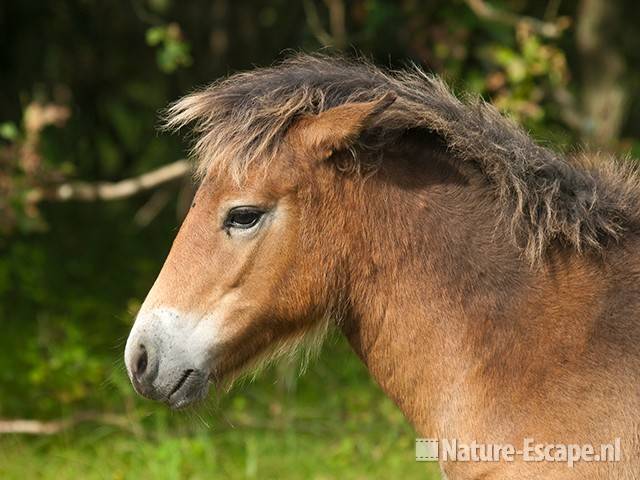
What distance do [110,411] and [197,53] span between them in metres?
4.90

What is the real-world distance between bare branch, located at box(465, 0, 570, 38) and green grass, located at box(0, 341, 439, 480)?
8.18 feet

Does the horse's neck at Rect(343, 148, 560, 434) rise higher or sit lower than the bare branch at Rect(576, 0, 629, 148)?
lower

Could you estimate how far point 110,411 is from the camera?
20.9 ft

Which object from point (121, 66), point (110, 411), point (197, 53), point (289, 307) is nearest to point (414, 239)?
point (289, 307)

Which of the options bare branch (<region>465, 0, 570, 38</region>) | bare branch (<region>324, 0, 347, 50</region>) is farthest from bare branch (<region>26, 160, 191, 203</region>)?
bare branch (<region>465, 0, 570, 38</region>)

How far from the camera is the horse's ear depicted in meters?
3.20

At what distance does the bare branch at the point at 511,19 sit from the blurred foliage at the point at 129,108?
0.06 feet

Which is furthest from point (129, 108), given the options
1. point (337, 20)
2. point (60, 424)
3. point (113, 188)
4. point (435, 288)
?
point (435, 288)

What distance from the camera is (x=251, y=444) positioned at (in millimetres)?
5816

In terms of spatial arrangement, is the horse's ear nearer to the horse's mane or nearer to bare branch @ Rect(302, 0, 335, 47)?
the horse's mane

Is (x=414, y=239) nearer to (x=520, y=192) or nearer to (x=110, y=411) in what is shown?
(x=520, y=192)

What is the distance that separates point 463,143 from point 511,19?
3.51 m

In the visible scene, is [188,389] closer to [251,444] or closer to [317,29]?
[251,444]

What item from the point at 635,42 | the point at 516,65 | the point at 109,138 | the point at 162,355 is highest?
the point at 635,42
